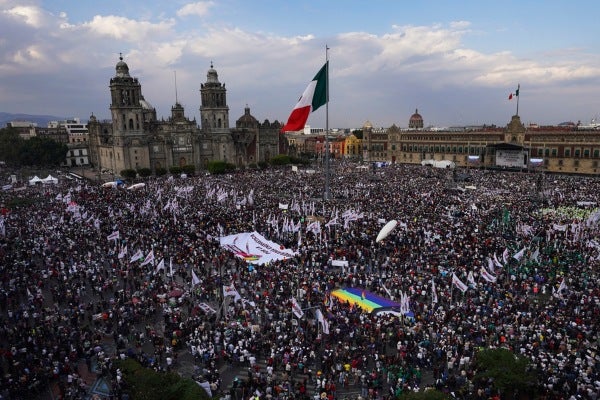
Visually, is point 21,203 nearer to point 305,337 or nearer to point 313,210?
point 313,210

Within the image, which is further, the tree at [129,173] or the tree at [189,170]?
the tree at [189,170]

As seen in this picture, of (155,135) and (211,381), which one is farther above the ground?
(155,135)

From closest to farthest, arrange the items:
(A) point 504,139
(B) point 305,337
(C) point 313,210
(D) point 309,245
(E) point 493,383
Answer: (E) point 493,383 → (B) point 305,337 → (D) point 309,245 → (C) point 313,210 → (A) point 504,139

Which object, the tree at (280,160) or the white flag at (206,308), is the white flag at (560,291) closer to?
the white flag at (206,308)

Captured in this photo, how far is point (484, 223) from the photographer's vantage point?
32.1m

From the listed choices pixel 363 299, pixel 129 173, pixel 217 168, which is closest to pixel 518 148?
pixel 217 168

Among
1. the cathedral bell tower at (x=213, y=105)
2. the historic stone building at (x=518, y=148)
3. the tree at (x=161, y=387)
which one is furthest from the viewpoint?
the cathedral bell tower at (x=213, y=105)

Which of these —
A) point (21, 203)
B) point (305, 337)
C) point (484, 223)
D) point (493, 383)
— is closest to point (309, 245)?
point (305, 337)

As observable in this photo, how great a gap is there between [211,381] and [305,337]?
4085mm

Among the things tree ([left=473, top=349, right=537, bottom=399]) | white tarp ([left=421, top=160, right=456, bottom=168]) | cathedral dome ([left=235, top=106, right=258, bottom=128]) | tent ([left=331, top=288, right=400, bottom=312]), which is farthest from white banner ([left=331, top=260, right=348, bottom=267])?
cathedral dome ([left=235, top=106, right=258, bottom=128])

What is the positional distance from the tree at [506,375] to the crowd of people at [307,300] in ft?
0.92

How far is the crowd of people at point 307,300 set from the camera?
585 inches

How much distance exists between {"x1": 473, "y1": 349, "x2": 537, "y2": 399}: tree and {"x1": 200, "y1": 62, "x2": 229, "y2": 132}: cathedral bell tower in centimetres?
8112

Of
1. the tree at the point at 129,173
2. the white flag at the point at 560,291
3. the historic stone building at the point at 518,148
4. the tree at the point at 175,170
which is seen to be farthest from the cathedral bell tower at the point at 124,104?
the white flag at the point at 560,291
